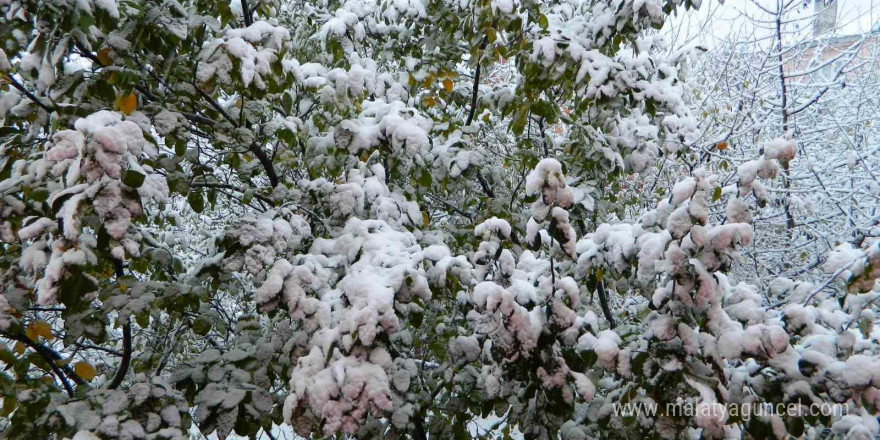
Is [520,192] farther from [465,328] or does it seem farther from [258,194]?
[258,194]

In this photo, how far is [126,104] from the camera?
63.4 inches

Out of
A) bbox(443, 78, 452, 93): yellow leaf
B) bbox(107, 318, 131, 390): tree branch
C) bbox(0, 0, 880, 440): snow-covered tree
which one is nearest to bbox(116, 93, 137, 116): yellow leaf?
bbox(0, 0, 880, 440): snow-covered tree

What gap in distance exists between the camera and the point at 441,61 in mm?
3072

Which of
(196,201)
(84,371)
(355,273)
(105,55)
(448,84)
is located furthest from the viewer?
(448,84)

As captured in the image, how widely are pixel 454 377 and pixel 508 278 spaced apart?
0.66m

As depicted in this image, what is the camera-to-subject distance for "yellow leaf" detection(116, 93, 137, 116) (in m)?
1.59

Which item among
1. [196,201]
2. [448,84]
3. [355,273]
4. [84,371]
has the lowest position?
[84,371]

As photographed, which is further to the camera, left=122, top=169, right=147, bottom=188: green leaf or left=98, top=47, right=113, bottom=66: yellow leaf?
left=98, top=47, right=113, bottom=66: yellow leaf

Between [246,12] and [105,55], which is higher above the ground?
[246,12]

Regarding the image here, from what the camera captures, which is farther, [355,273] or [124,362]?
[124,362]

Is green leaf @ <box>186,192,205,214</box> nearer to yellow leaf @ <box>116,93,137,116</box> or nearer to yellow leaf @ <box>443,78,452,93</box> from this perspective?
yellow leaf @ <box>116,93,137,116</box>

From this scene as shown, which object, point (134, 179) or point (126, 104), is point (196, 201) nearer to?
point (126, 104)

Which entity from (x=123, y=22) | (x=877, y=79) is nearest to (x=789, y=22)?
(x=877, y=79)

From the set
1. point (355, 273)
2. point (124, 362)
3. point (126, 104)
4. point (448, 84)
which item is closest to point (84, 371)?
point (124, 362)
